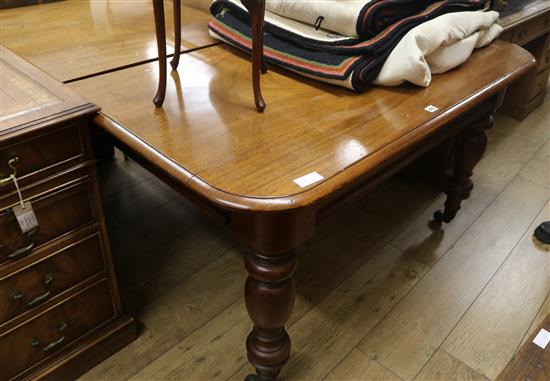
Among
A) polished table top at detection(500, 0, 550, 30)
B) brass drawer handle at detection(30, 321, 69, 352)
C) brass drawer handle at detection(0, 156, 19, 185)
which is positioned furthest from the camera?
polished table top at detection(500, 0, 550, 30)

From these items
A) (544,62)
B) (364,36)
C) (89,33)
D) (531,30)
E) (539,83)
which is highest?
(364,36)

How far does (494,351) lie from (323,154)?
812mm

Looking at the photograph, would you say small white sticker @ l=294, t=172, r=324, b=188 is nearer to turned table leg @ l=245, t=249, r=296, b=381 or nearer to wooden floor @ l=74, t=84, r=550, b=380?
turned table leg @ l=245, t=249, r=296, b=381

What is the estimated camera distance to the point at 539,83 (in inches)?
96.2

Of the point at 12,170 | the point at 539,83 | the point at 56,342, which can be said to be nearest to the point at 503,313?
the point at 56,342

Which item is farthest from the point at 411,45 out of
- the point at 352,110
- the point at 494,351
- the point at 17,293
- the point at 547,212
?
the point at 547,212

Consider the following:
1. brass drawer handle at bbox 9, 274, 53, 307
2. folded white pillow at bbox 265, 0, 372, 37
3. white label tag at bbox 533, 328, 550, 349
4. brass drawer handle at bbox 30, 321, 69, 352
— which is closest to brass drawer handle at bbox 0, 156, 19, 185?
brass drawer handle at bbox 9, 274, 53, 307

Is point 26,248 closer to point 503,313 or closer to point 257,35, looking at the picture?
point 257,35

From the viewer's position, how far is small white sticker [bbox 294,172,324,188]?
0.68m

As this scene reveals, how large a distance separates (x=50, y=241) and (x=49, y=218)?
5cm

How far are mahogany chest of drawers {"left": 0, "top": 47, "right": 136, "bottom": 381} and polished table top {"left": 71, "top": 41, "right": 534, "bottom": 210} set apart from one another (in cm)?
10

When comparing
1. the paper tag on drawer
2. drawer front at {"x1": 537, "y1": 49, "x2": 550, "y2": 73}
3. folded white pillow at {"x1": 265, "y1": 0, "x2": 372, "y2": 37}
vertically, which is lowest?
drawer front at {"x1": 537, "y1": 49, "x2": 550, "y2": 73}

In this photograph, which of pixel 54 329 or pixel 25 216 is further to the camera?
pixel 54 329

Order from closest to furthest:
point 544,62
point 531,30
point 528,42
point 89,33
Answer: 1. point 89,33
2. point 531,30
3. point 528,42
4. point 544,62
